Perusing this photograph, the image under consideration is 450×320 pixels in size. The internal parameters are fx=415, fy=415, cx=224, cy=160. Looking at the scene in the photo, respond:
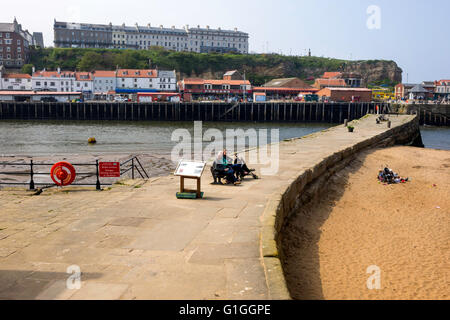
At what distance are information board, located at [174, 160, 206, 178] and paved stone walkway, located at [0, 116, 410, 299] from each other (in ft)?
2.18

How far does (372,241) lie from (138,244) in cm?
540

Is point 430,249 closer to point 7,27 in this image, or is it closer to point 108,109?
point 108,109

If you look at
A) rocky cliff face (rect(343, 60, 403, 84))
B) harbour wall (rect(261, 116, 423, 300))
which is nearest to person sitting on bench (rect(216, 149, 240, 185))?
harbour wall (rect(261, 116, 423, 300))

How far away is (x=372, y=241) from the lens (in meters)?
9.41

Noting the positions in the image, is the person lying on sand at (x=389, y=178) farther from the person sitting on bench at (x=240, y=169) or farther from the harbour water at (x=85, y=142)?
the harbour water at (x=85, y=142)

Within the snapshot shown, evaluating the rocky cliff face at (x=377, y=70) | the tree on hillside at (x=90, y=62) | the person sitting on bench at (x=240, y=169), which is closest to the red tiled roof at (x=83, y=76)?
the tree on hillside at (x=90, y=62)

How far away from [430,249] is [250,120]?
6044cm

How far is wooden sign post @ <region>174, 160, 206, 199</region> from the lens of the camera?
31.9 ft

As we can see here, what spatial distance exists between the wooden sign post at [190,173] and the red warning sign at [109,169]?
15.4 ft

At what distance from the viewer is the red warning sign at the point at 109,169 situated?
14.0 m

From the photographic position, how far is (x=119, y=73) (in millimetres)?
94438

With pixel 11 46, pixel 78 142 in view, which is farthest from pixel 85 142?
pixel 11 46

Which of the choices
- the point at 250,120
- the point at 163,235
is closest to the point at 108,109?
the point at 250,120

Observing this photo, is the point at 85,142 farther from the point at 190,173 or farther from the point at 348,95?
the point at 348,95
